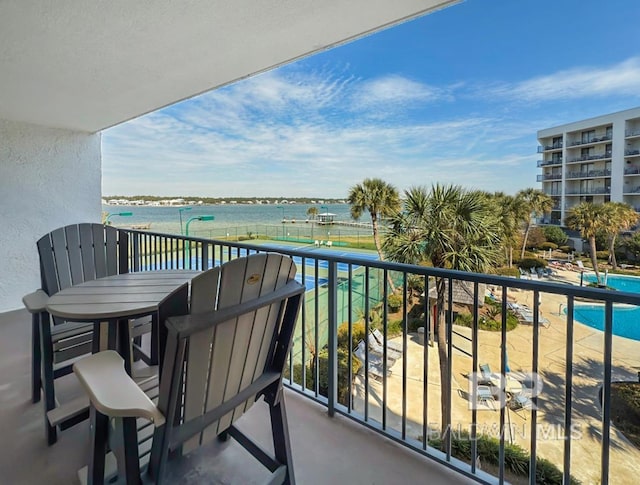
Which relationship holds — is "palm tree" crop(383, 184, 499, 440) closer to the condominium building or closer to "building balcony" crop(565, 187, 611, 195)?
the condominium building

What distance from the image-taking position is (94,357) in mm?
1187

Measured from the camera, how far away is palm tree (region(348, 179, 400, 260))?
14484mm

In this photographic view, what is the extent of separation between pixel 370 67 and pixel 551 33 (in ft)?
50.7

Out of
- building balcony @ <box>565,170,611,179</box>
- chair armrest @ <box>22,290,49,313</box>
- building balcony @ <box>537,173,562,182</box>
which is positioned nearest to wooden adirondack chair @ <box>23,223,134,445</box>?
chair armrest @ <box>22,290,49,313</box>

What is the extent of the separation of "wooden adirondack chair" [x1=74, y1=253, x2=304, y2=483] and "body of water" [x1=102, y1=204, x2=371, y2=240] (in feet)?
50.4

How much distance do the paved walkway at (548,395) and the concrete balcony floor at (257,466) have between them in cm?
163

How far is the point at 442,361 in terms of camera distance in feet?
21.8

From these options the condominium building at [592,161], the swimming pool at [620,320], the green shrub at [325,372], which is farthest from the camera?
the condominium building at [592,161]

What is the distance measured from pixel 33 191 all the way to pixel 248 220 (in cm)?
3119

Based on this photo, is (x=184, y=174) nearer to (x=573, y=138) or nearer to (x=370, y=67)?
(x=370, y=67)

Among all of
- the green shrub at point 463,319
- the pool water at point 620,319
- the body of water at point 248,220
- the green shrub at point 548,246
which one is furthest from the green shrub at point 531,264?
the green shrub at point 463,319

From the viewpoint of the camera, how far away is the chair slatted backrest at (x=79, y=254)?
2305 millimetres

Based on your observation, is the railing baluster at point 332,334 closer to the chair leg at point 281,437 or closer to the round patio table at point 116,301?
the chair leg at point 281,437

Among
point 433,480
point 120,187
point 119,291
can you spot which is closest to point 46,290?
point 119,291
